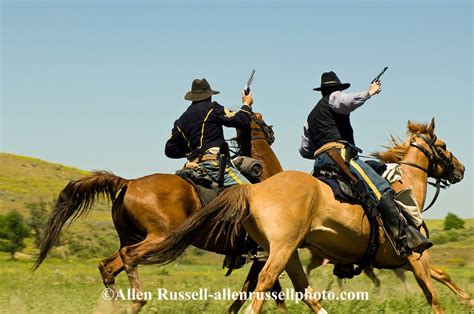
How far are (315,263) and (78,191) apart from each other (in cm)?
466

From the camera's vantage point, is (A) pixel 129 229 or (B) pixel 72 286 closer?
(A) pixel 129 229

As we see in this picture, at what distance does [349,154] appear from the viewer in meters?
9.82

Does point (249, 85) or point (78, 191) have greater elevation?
point (249, 85)

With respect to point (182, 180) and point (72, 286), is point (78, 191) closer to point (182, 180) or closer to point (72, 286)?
point (182, 180)

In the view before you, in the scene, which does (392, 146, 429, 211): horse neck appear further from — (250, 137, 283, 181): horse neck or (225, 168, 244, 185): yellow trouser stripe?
(225, 168, 244, 185): yellow trouser stripe

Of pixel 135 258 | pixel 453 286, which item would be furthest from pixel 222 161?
pixel 453 286

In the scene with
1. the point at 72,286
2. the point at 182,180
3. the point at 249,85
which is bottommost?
the point at 72,286

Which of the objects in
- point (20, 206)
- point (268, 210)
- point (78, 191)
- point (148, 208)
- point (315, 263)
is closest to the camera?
point (268, 210)

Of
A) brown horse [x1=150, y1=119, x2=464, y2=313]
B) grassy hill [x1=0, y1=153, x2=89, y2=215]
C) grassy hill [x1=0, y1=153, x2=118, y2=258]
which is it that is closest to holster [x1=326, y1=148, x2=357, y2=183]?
brown horse [x1=150, y1=119, x2=464, y2=313]

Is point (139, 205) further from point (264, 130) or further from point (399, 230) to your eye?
point (399, 230)

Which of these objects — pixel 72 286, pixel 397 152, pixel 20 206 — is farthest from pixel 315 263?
pixel 20 206

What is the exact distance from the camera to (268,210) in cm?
866

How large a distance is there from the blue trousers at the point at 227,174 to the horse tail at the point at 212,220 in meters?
1.59

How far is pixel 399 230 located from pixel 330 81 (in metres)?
2.00
